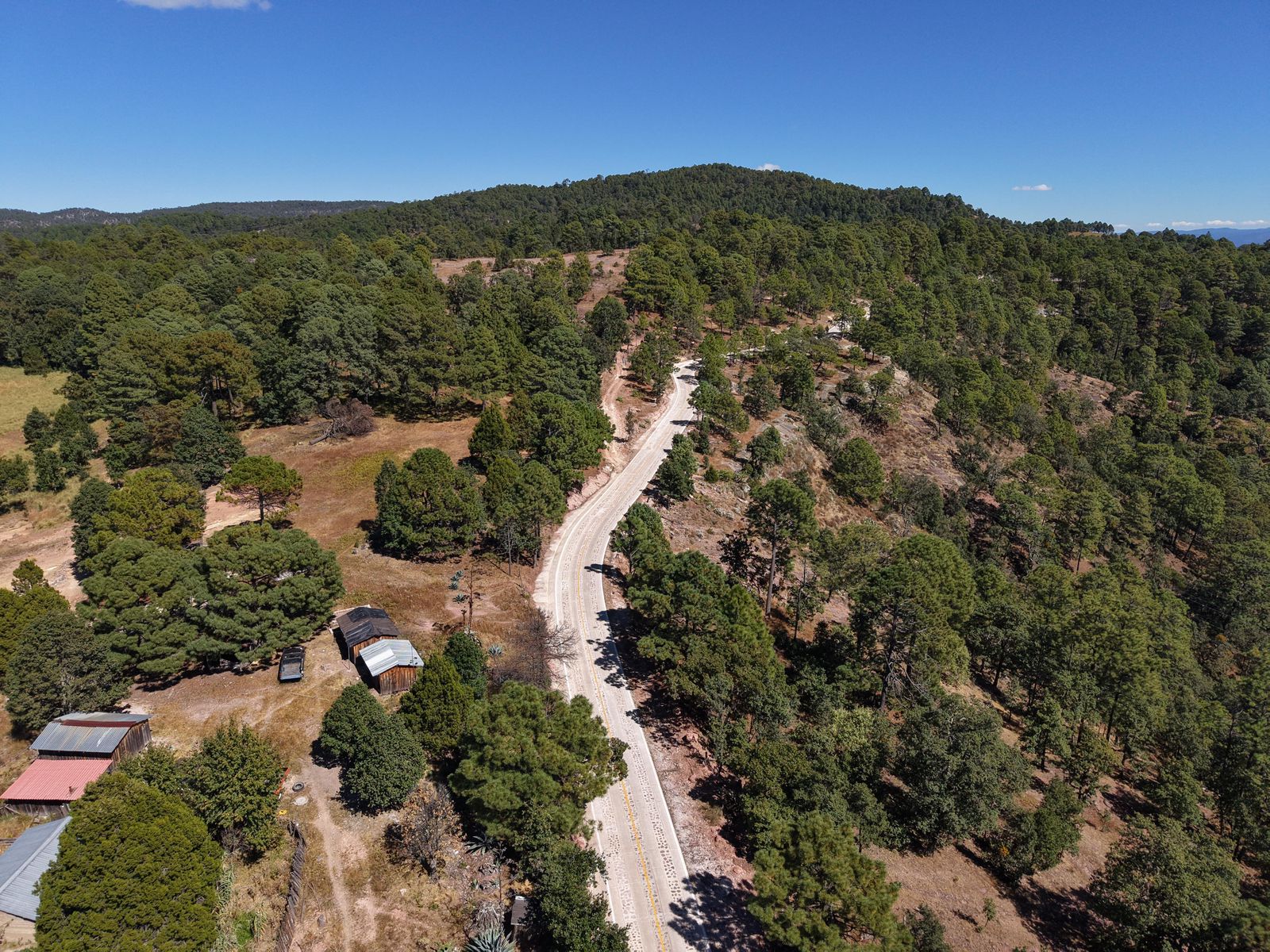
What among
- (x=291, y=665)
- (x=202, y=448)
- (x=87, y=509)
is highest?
(x=202, y=448)

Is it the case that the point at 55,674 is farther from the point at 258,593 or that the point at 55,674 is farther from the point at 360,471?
the point at 360,471

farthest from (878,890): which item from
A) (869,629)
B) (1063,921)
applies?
(869,629)

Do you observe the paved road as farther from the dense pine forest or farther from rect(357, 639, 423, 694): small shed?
rect(357, 639, 423, 694): small shed

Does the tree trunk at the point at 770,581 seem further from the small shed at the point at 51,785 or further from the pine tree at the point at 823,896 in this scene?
the small shed at the point at 51,785

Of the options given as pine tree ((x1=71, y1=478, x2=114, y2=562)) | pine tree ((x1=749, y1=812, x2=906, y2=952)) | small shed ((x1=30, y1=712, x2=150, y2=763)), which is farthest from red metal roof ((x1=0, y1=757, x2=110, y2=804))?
pine tree ((x1=749, y1=812, x2=906, y2=952))

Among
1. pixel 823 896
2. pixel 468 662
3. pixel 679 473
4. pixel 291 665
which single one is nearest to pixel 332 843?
pixel 468 662
